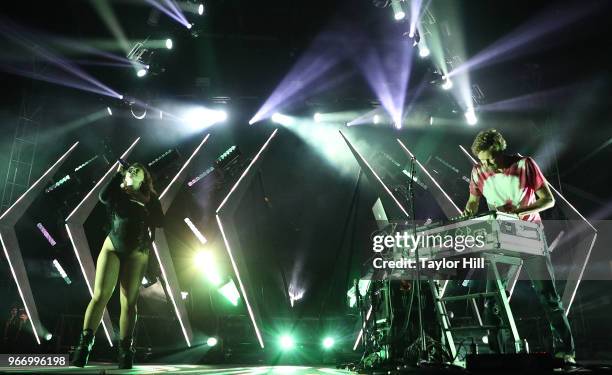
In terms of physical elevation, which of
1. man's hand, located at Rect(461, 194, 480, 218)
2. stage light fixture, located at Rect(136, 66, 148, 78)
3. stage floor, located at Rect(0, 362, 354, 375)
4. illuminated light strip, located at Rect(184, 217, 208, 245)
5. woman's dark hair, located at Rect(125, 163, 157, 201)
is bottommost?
stage floor, located at Rect(0, 362, 354, 375)

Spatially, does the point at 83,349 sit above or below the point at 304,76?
below

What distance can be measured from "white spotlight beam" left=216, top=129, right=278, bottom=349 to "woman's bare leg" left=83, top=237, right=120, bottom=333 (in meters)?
4.01

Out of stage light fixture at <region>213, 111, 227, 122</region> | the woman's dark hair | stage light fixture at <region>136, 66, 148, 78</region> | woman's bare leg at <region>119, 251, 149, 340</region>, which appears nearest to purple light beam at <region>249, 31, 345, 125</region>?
stage light fixture at <region>213, 111, 227, 122</region>

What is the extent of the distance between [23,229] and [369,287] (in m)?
6.14

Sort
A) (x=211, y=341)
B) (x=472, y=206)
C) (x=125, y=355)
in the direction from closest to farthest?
(x=125, y=355) → (x=472, y=206) → (x=211, y=341)

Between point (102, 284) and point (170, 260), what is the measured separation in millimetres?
4411

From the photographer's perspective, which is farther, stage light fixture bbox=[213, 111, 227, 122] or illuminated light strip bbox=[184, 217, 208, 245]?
stage light fixture bbox=[213, 111, 227, 122]

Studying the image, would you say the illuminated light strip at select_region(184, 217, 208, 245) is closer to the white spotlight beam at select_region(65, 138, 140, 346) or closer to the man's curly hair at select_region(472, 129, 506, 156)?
the white spotlight beam at select_region(65, 138, 140, 346)

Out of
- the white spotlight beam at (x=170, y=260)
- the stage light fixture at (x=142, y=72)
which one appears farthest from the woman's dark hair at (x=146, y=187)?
the stage light fixture at (x=142, y=72)

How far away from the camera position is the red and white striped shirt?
2807 mm

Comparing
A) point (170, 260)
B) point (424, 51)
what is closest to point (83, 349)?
point (170, 260)

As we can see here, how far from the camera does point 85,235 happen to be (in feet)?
23.2

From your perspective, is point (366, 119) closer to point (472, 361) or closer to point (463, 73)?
point (463, 73)

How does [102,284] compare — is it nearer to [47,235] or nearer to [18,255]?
[18,255]
